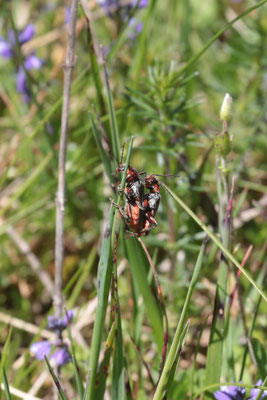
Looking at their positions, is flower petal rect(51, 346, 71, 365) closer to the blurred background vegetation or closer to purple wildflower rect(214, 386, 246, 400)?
the blurred background vegetation

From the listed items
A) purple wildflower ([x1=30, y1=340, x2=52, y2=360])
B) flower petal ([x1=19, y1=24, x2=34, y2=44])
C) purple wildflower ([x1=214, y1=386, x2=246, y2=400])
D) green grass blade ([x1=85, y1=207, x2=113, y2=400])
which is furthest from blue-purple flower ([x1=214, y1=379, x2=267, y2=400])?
flower petal ([x1=19, y1=24, x2=34, y2=44])

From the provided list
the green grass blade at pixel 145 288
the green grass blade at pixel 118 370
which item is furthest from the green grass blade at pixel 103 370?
the green grass blade at pixel 145 288

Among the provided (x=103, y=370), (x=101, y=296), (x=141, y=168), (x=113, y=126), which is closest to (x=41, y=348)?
(x=103, y=370)

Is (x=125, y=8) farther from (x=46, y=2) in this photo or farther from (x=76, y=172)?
(x=46, y=2)

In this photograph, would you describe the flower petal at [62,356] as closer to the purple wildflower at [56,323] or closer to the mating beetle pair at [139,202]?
the purple wildflower at [56,323]

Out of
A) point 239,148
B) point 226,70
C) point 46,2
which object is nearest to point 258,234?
point 239,148
